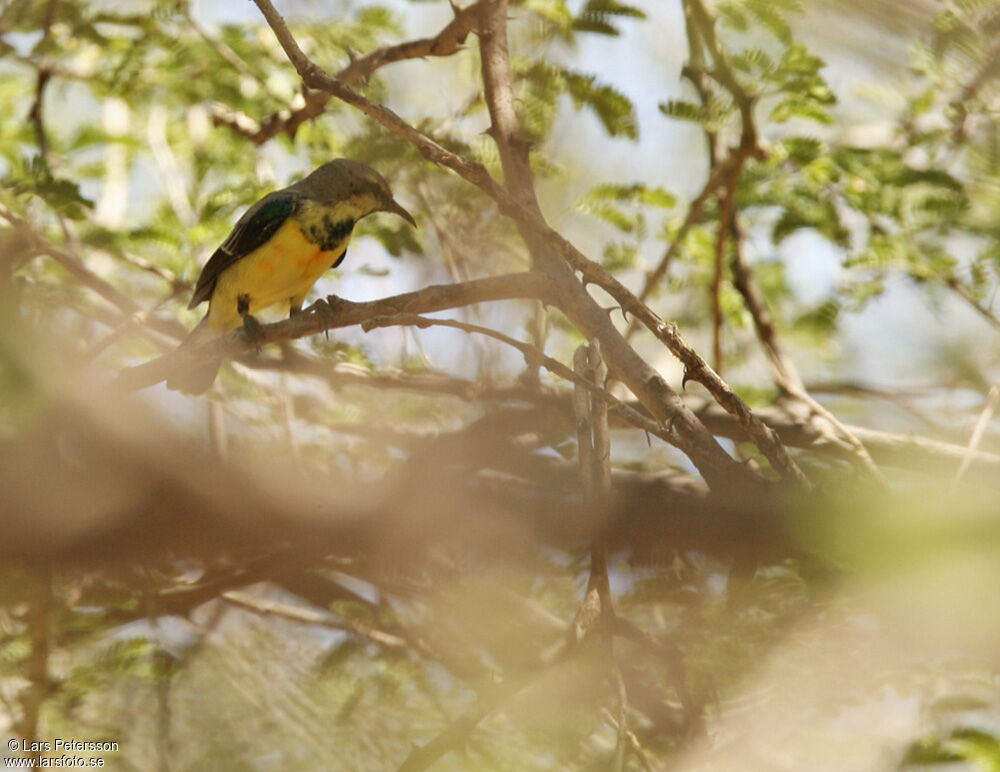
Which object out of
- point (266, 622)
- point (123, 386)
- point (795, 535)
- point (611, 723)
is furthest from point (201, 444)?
point (795, 535)

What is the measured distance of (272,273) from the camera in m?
4.47

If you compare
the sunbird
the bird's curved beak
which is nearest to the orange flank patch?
the sunbird

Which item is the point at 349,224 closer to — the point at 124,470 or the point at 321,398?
the point at 321,398

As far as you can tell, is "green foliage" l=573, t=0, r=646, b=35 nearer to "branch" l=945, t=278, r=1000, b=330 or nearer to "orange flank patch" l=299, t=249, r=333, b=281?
"orange flank patch" l=299, t=249, r=333, b=281

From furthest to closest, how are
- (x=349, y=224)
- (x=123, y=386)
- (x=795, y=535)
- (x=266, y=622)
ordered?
1. (x=349, y=224)
2. (x=123, y=386)
3. (x=266, y=622)
4. (x=795, y=535)

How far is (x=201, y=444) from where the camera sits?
2.63 metres

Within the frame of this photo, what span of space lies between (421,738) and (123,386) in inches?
62.9

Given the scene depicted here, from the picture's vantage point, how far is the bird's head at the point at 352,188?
424 centimetres

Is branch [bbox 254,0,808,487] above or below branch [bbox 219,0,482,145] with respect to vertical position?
below

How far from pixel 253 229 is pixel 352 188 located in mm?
504

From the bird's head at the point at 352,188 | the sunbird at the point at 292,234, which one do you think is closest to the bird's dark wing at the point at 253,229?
the sunbird at the point at 292,234

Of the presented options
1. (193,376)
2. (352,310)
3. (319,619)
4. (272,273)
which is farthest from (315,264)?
(319,619)

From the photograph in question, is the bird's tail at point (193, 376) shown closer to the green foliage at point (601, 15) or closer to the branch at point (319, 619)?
the branch at point (319, 619)

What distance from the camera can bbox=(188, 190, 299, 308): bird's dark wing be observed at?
4.36 metres
